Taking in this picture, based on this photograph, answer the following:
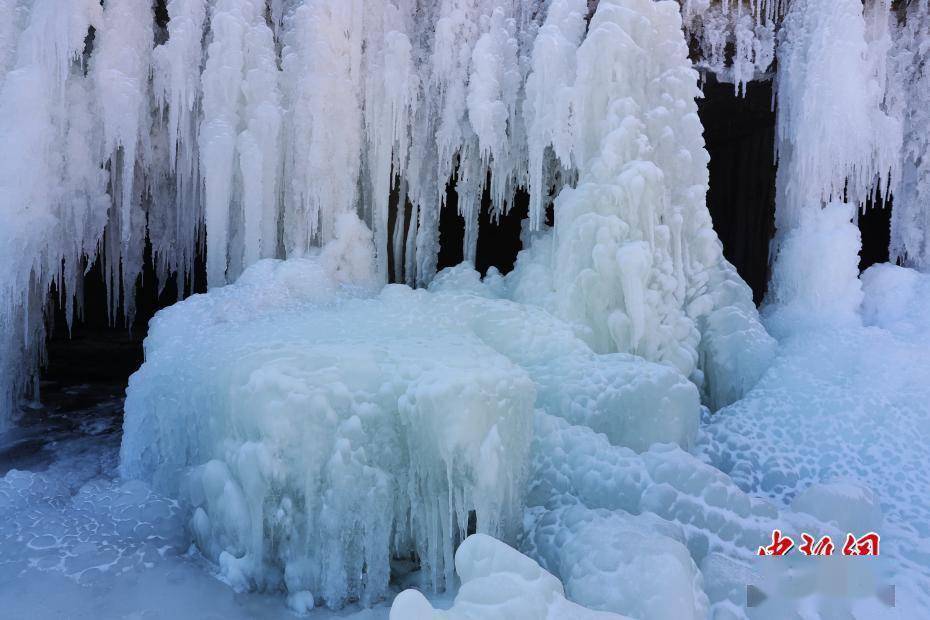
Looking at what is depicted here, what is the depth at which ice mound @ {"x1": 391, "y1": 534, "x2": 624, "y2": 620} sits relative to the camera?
2445mm

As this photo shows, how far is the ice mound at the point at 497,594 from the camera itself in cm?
245

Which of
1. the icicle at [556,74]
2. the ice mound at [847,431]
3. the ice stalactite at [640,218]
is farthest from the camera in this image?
the icicle at [556,74]

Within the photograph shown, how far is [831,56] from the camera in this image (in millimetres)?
6258

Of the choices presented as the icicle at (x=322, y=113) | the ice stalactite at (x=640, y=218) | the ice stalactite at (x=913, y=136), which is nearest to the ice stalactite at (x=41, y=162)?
the icicle at (x=322, y=113)

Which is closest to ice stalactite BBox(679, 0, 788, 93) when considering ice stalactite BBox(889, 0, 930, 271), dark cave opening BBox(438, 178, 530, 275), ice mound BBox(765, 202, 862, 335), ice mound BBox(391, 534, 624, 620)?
ice stalactite BBox(889, 0, 930, 271)

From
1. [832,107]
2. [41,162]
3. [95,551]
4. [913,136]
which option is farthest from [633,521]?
[41,162]

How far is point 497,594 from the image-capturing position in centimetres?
266

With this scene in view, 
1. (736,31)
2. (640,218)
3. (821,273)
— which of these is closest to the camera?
(640,218)

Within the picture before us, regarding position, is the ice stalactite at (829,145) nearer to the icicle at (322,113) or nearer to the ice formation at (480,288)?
the ice formation at (480,288)

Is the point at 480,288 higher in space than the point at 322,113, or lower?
lower

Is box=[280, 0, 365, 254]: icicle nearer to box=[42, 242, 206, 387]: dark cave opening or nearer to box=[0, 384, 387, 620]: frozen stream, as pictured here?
box=[0, 384, 387, 620]: frozen stream

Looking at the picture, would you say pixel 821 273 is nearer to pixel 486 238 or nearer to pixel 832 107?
pixel 832 107

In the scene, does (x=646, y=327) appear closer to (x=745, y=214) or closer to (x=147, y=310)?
(x=745, y=214)

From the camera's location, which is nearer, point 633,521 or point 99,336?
point 633,521
